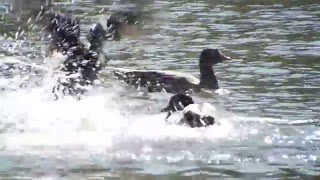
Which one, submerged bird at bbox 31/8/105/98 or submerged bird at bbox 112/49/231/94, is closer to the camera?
submerged bird at bbox 31/8/105/98

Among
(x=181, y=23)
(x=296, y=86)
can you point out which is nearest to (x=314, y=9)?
(x=181, y=23)

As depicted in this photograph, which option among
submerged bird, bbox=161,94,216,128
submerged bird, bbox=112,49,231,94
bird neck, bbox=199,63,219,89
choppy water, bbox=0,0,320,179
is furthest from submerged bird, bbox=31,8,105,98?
submerged bird, bbox=161,94,216,128

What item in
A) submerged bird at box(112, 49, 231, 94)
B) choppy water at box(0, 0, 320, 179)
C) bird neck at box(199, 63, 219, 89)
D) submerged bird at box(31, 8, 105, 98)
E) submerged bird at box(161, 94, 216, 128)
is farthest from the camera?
bird neck at box(199, 63, 219, 89)

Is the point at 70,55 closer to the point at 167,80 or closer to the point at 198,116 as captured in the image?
the point at 167,80

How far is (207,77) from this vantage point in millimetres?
15102

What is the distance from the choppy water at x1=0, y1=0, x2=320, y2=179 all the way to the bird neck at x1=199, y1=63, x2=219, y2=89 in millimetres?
230

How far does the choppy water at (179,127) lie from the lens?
9.98 metres

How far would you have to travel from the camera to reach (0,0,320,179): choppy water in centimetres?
998

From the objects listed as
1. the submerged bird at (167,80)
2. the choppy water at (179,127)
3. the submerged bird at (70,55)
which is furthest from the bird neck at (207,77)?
the submerged bird at (70,55)

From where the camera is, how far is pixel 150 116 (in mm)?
12656

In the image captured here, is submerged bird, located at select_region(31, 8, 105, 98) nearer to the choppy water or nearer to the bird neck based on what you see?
the choppy water

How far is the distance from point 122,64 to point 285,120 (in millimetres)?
5504

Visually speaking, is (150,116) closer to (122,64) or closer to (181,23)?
(122,64)

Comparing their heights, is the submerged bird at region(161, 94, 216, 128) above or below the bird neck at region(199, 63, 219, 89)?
below
